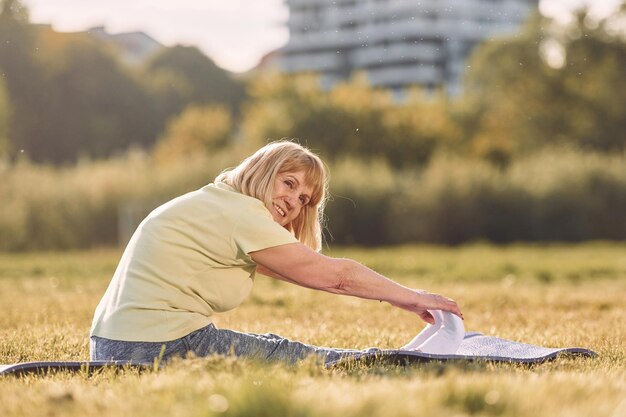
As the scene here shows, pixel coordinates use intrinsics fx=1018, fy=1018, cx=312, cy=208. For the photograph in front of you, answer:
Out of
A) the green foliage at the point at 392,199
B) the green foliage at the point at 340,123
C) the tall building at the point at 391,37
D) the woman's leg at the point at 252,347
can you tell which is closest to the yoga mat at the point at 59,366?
the woman's leg at the point at 252,347

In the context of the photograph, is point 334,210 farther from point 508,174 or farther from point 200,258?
point 200,258

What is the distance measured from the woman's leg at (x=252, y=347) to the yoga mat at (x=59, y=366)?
0.37 metres

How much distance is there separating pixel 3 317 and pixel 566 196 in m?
21.1

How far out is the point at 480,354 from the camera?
511 centimetres

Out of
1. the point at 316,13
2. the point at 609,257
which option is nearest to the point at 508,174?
the point at 609,257

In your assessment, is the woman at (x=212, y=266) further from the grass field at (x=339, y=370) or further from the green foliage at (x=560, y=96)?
the green foliage at (x=560, y=96)

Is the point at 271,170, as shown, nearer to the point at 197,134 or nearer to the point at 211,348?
the point at 211,348

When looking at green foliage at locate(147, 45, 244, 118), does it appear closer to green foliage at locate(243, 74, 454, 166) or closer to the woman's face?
green foliage at locate(243, 74, 454, 166)

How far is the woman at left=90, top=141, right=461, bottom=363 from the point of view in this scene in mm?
4551

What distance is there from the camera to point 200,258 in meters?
4.61

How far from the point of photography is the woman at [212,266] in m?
4.55

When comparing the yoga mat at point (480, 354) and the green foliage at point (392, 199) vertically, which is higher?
the yoga mat at point (480, 354)

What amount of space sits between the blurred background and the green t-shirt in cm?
940

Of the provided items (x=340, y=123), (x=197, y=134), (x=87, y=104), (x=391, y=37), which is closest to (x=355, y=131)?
(x=340, y=123)
